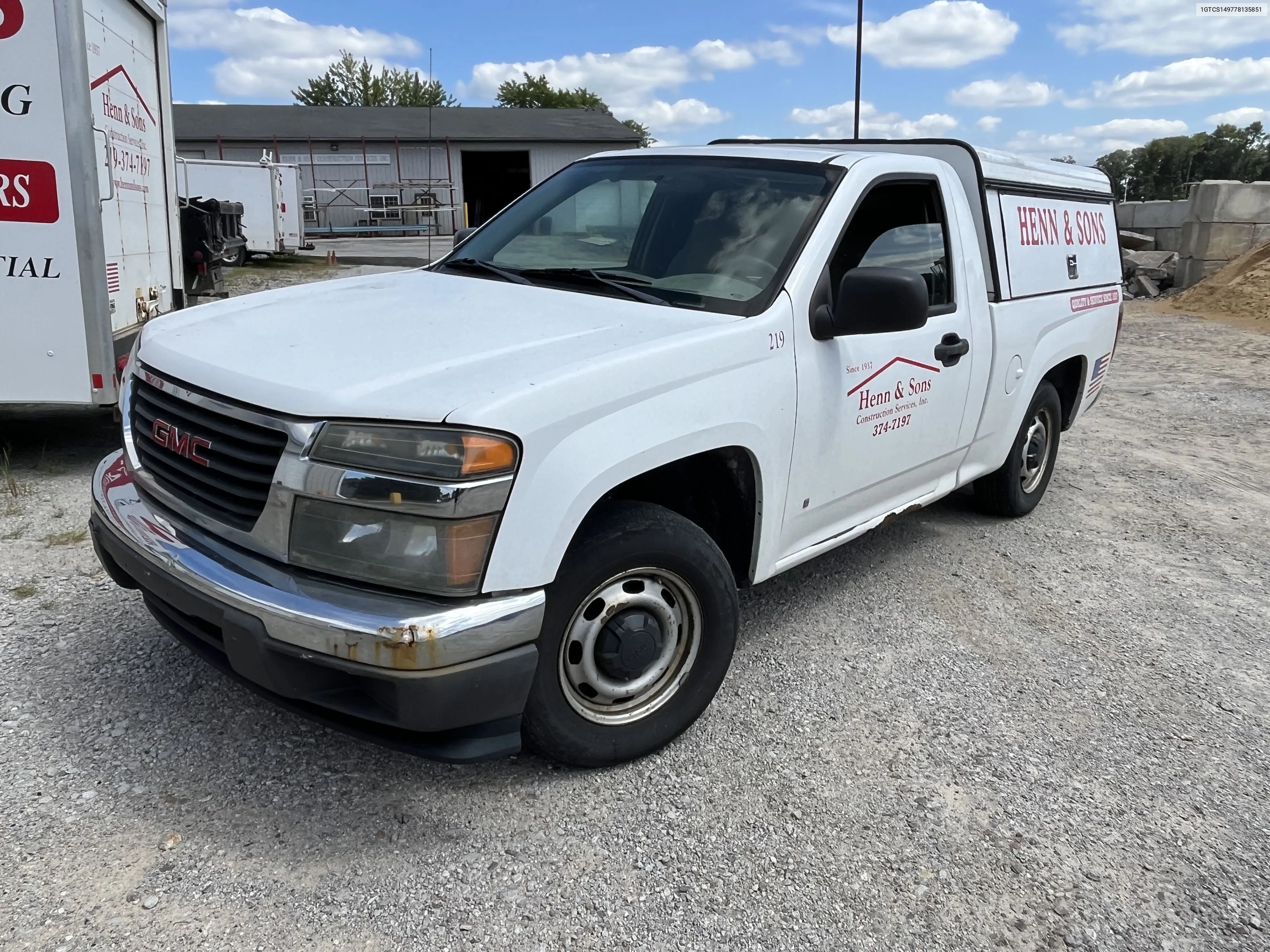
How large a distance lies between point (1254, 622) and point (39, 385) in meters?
6.26

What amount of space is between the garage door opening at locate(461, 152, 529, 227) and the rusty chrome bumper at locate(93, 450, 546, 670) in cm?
3883

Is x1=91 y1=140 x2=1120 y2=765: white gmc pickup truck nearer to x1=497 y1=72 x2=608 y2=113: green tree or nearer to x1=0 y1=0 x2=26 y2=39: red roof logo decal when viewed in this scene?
x1=0 y1=0 x2=26 y2=39: red roof logo decal

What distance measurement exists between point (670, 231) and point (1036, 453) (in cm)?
304

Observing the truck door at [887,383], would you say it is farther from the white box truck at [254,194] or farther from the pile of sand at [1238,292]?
the white box truck at [254,194]

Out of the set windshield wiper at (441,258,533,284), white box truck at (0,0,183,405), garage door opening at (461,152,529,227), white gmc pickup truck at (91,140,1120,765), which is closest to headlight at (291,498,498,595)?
white gmc pickup truck at (91,140,1120,765)

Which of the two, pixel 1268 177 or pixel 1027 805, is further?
pixel 1268 177

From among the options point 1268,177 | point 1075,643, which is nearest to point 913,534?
point 1075,643

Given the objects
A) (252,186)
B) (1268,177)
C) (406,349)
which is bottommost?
(406,349)

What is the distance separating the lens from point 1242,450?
7.56m

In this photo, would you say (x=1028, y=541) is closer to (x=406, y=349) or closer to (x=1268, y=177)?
(x=406, y=349)

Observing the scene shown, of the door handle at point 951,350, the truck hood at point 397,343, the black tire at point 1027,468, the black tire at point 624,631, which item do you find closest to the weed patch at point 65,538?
the truck hood at point 397,343

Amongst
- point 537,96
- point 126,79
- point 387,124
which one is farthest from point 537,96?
point 126,79

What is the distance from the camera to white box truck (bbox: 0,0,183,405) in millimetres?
5043

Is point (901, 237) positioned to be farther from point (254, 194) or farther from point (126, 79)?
point (254, 194)
